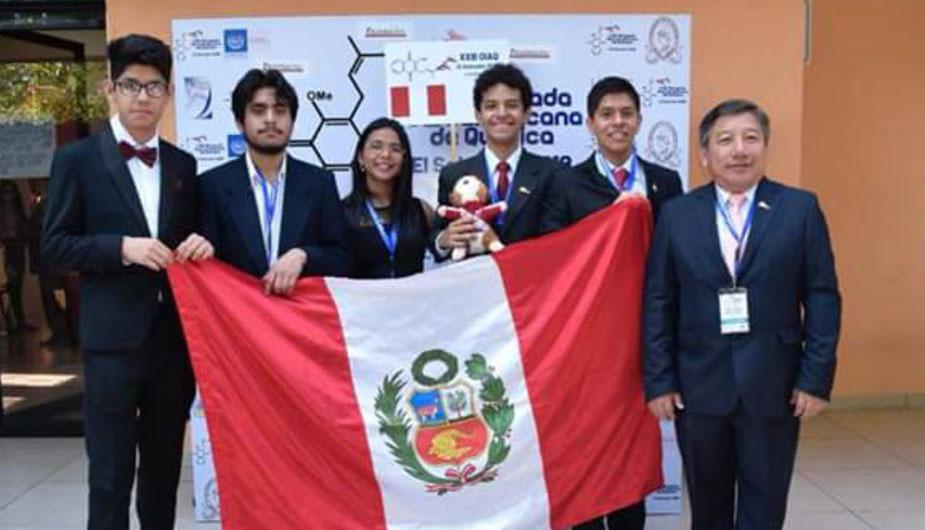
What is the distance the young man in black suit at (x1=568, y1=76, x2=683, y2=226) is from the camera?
10.3 ft

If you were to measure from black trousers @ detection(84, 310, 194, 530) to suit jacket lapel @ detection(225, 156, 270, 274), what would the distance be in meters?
0.32

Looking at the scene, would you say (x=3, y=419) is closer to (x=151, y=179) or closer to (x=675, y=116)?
(x=151, y=179)

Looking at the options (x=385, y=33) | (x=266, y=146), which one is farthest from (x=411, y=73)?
(x=266, y=146)

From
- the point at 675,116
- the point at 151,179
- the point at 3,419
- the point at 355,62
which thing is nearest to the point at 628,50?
the point at 675,116

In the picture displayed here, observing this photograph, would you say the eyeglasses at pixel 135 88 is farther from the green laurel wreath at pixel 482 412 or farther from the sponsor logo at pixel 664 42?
the sponsor logo at pixel 664 42

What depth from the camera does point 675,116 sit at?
3.91 meters

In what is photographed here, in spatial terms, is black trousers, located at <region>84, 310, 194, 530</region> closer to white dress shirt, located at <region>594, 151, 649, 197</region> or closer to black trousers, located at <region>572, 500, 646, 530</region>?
black trousers, located at <region>572, 500, 646, 530</region>

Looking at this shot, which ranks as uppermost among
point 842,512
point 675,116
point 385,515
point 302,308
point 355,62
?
point 355,62

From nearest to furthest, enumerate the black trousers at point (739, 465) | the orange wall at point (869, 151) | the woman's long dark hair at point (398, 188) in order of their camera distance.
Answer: the black trousers at point (739, 465), the woman's long dark hair at point (398, 188), the orange wall at point (869, 151)

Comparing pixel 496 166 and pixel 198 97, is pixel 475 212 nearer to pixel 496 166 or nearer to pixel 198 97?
pixel 496 166

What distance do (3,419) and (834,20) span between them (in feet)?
18.8

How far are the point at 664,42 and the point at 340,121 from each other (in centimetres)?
146

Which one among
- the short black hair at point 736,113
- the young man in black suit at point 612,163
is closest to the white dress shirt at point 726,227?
the short black hair at point 736,113

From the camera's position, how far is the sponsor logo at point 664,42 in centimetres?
385
